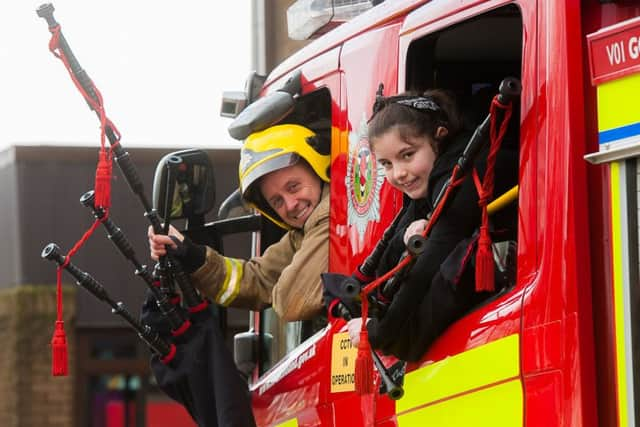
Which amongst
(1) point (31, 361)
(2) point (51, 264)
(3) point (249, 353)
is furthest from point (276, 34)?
(3) point (249, 353)

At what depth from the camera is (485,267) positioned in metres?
3.68

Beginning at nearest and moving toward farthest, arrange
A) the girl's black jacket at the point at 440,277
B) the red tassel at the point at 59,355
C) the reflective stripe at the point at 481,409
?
the reflective stripe at the point at 481,409, the girl's black jacket at the point at 440,277, the red tassel at the point at 59,355

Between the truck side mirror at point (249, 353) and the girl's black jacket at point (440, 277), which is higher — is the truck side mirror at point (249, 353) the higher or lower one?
the lower one

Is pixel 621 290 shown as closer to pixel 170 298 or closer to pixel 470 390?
pixel 470 390

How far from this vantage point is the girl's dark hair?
4.15 m

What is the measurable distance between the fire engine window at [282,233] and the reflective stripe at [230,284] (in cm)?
19

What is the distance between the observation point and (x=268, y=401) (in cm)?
526

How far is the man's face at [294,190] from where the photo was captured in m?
5.08

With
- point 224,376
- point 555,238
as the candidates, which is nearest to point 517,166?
point 555,238

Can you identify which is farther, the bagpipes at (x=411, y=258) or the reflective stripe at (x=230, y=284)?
the reflective stripe at (x=230, y=284)

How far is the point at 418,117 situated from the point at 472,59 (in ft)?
2.51

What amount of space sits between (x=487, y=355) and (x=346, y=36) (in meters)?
1.62

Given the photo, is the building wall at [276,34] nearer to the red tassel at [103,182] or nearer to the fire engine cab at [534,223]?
the red tassel at [103,182]

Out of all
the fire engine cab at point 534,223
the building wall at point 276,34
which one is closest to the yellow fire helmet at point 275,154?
the fire engine cab at point 534,223
